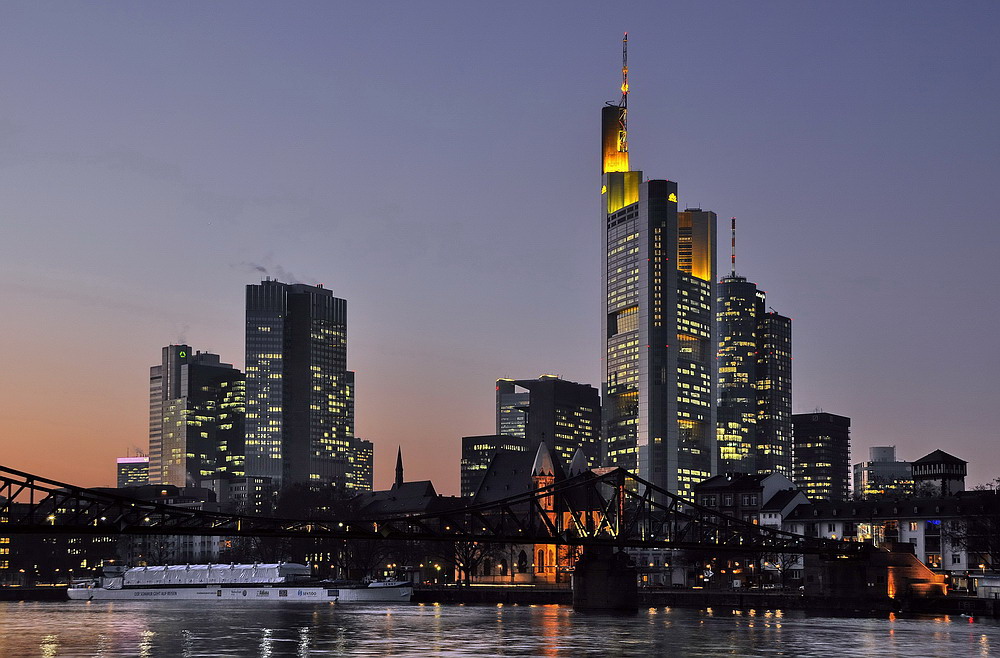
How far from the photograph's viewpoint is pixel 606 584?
135 m

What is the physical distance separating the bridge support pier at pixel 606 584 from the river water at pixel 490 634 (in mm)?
2559

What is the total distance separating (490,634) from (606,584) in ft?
124

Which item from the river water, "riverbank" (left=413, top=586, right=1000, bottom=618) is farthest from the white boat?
the river water

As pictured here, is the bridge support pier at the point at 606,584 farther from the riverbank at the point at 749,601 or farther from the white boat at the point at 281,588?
the white boat at the point at 281,588

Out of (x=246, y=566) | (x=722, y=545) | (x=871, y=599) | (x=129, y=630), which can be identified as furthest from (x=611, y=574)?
(x=246, y=566)

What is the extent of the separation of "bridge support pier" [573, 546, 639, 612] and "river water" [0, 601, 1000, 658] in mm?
2559

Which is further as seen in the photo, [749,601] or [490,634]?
[749,601]

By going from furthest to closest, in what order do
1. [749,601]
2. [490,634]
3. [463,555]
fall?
[463,555] < [749,601] < [490,634]

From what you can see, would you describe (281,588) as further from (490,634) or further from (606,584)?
(490,634)

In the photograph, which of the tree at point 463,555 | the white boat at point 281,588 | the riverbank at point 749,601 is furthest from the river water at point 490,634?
the tree at point 463,555

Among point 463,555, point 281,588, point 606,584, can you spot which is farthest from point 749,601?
point 281,588

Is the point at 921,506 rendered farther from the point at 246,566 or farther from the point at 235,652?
the point at 235,652

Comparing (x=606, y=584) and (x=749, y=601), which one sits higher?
(x=606, y=584)

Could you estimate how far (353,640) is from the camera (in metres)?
94.2
